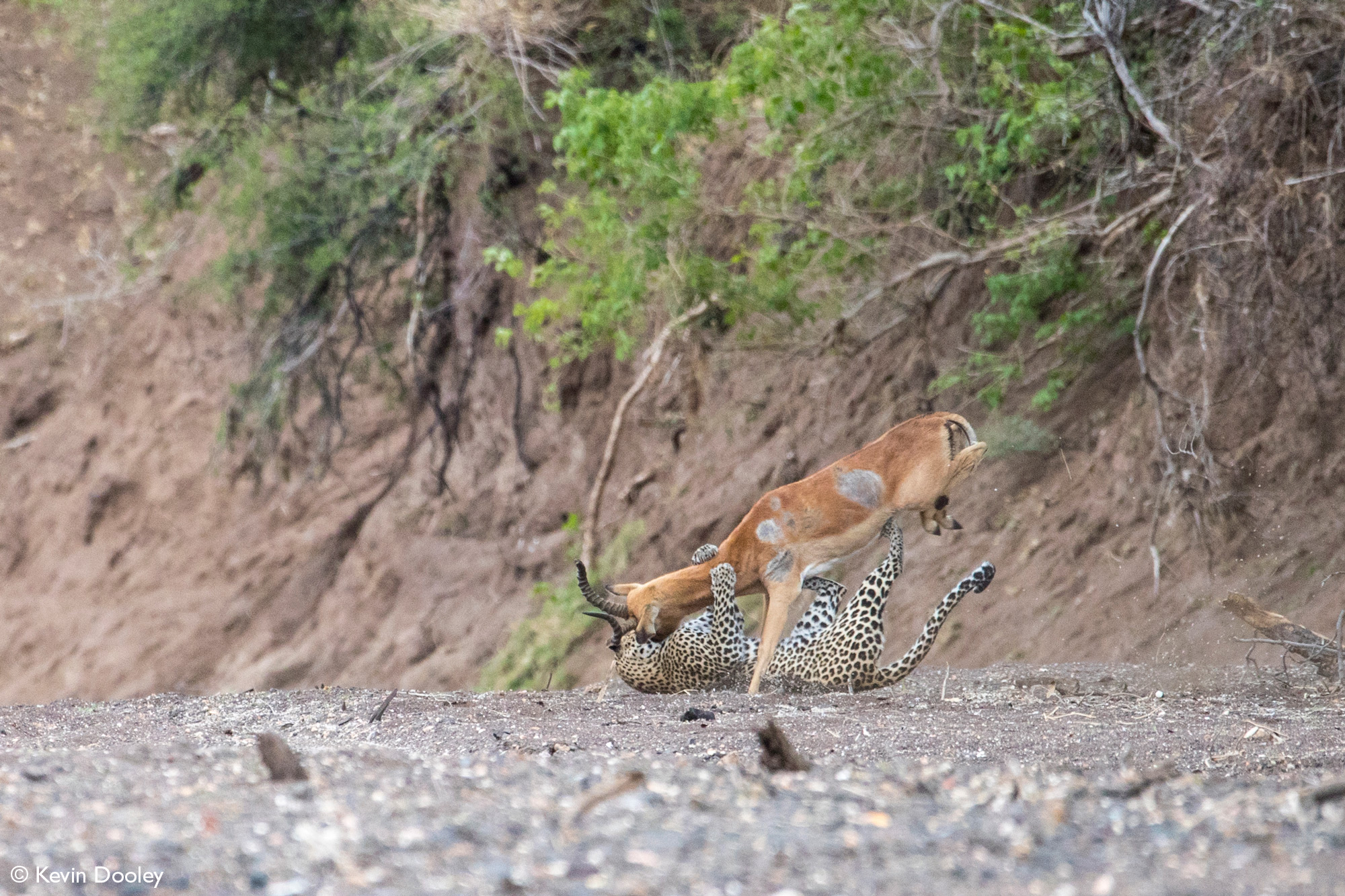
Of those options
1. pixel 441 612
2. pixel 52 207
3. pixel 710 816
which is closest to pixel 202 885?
pixel 710 816

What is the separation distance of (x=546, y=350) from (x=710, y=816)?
1099 centimetres

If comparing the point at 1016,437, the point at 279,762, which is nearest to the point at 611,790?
the point at 279,762

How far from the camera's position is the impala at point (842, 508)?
21.4 feet

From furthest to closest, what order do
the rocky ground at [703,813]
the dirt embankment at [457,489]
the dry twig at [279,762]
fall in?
the dirt embankment at [457,489], the dry twig at [279,762], the rocky ground at [703,813]

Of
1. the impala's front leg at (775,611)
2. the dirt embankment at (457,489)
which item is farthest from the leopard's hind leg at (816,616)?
the dirt embankment at (457,489)

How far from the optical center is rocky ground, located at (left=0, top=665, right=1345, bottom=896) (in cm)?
245

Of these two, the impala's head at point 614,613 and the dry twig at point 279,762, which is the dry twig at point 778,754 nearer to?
the dry twig at point 279,762

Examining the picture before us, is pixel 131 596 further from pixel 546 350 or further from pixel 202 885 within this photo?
pixel 202 885

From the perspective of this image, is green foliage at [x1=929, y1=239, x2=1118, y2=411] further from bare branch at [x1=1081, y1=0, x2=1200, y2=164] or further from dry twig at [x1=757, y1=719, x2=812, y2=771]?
dry twig at [x1=757, y1=719, x2=812, y2=771]

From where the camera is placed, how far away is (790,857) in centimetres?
257

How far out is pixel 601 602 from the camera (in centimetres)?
707

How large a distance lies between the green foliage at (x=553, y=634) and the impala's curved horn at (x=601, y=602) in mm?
3497

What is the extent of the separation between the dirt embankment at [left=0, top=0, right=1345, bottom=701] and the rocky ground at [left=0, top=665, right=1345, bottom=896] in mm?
3380

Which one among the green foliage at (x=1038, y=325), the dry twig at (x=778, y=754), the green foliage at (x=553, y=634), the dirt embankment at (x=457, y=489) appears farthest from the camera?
the green foliage at (x=553, y=634)
